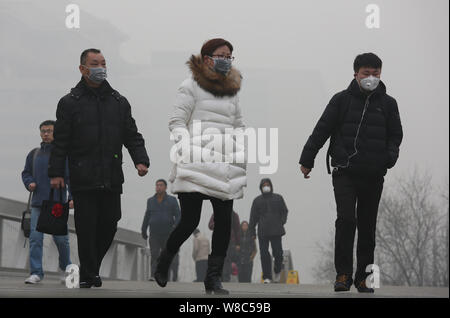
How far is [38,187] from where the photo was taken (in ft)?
32.5

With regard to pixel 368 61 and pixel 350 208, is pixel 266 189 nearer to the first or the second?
pixel 350 208

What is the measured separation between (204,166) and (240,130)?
18.8 inches

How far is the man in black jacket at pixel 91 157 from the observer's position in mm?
7746

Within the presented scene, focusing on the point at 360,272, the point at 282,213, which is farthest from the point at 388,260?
the point at 360,272

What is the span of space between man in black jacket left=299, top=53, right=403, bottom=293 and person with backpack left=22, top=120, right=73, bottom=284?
309 cm

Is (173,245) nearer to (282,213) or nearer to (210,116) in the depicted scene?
(210,116)

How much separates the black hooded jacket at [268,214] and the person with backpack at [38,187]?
18.9ft

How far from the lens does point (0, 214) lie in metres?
13.4

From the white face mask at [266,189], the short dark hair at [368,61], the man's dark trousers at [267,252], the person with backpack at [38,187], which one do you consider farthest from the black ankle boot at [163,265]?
the white face mask at [266,189]

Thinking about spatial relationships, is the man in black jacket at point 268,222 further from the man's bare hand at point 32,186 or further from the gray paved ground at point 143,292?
the man's bare hand at point 32,186

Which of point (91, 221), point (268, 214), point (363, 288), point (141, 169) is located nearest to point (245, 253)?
point (268, 214)

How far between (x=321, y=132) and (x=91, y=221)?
2142mm

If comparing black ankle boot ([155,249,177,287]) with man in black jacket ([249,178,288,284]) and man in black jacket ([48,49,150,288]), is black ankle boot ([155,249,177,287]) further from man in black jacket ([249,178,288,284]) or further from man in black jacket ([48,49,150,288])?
man in black jacket ([249,178,288,284])
